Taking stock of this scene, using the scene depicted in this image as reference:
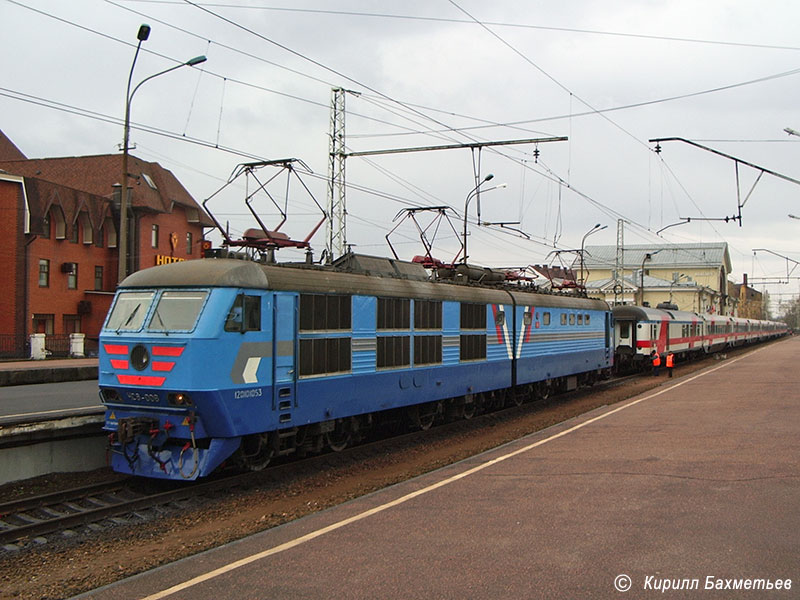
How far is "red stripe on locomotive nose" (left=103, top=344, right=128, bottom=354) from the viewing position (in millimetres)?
10691

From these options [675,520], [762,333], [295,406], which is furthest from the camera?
[762,333]

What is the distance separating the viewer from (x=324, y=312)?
12.2 m

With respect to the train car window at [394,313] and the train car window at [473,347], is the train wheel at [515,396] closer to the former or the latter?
the train car window at [473,347]

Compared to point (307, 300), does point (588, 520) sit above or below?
below

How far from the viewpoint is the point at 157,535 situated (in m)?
8.96

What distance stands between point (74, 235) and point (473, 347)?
113 ft

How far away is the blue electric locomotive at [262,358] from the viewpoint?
10250 mm

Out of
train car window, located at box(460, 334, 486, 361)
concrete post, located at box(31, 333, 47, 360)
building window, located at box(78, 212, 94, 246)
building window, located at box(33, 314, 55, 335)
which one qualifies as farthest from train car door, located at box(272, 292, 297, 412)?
building window, located at box(78, 212, 94, 246)

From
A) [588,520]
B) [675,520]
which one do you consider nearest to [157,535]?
[588,520]

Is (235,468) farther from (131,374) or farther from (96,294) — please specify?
(96,294)

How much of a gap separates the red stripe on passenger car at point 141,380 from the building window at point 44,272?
3473 cm

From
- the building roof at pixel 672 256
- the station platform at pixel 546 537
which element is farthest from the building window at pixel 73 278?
the building roof at pixel 672 256

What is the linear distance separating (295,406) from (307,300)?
1648 millimetres

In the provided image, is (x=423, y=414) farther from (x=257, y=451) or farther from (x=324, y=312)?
(x=257, y=451)
